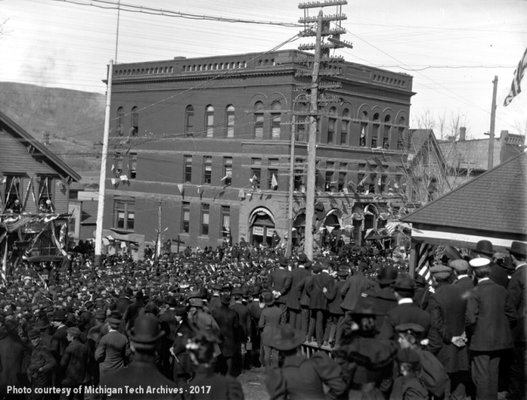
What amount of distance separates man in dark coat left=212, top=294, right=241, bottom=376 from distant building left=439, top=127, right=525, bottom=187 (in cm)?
3823

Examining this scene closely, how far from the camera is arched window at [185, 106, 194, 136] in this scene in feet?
153

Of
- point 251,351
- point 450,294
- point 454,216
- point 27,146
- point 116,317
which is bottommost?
Answer: point 251,351

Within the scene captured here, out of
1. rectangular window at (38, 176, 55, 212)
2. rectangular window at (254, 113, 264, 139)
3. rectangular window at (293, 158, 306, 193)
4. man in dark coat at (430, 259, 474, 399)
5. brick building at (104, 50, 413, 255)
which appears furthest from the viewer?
rectangular window at (254, 113, 264, 139)

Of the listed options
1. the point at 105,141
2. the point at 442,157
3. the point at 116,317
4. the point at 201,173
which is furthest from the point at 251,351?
the point at 442,157

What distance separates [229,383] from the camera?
5578mm

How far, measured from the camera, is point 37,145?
32.4 meters

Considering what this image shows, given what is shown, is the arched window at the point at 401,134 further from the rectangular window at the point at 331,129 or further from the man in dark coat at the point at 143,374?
the man in dark coat at the point at 143,374

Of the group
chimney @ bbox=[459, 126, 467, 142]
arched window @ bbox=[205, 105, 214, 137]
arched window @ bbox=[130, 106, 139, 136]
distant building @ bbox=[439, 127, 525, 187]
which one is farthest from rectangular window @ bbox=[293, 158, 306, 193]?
chimney @ bbox=[459, 126, 467, 142]

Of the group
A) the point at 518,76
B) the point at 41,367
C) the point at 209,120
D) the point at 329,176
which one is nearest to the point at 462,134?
the point at 329,176

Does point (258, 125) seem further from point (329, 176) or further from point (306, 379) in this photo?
point (306, 379)

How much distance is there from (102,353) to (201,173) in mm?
37104

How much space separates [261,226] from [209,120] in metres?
8.68

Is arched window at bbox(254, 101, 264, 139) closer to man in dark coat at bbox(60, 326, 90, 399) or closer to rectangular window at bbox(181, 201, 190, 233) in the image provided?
rectangular window at bbox(181, 201, 190, 233)

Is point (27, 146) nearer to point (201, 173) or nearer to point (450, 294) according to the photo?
point (201, 173)
